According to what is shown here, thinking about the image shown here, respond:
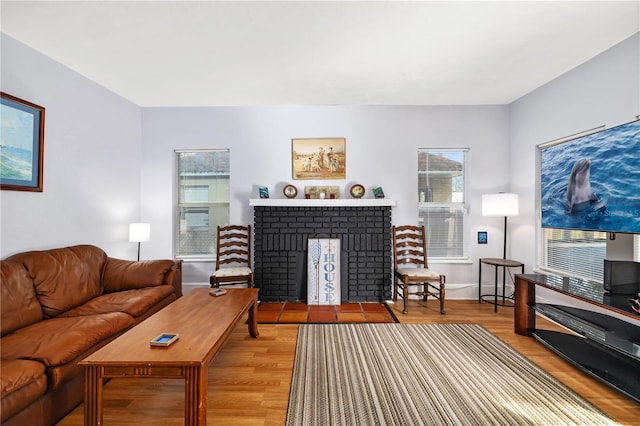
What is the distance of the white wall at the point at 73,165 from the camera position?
7.80 feet

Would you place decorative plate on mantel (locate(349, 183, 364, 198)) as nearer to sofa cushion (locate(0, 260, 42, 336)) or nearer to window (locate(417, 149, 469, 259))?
window (locate(417, 149, 469, 259))

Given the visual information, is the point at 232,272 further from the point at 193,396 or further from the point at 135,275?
the point at 193,396

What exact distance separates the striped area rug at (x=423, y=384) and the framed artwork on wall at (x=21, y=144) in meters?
2.72

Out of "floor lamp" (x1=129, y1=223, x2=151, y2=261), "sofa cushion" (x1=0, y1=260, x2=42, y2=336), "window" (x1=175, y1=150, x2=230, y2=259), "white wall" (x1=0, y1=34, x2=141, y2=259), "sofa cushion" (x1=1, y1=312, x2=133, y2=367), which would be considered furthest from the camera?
"window" (x1=175, y1=150, x2=230, y2=259)

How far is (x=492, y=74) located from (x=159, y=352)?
12.3 feet

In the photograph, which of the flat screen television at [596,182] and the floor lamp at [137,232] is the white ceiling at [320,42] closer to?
the flat screen television at [596,182]

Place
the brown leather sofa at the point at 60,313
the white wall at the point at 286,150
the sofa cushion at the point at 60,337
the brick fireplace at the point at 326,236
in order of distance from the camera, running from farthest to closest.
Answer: the brick fireplace at the point at 326,236 < the white wall at the point at 286,150 < the sofa cushion at the point at 60,337 < the brown leather sofa at the point at 60,313

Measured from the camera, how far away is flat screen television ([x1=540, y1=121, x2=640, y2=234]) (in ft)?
6.69

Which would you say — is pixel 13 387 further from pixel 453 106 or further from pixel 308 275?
pixel 453 106

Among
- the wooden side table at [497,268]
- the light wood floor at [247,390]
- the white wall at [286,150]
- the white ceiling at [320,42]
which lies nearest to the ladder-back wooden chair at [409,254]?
the white wall at [286,150]

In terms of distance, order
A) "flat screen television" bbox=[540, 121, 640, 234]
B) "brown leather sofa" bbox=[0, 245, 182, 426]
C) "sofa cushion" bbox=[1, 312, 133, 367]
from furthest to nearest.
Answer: "flat screen television" bbox=[540, 121, 640, 234] → "sofa cushion" bbox=[1, 312, 133, 367] → "brown leather sofa" bbox=[0, 245, 182, 426]

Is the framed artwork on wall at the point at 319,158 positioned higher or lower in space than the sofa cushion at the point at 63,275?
higher

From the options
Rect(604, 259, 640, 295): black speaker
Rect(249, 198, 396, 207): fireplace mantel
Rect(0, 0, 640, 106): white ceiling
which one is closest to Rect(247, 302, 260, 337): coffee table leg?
Rect(249, 198, 396, 207): fireplace mantel

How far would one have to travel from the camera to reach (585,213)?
2371 millimetres
